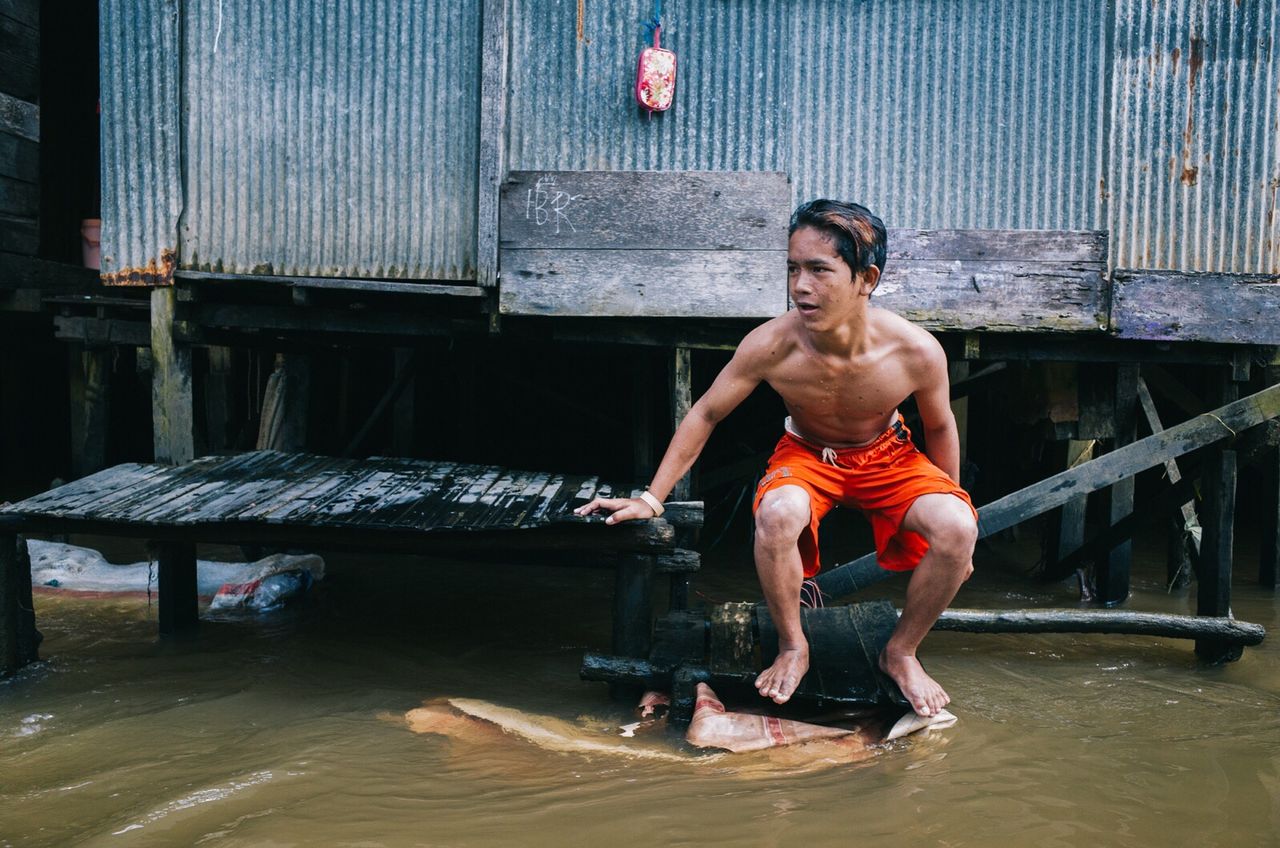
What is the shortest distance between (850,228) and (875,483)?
970mm

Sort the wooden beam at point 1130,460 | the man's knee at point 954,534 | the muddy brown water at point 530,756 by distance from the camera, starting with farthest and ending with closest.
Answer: the wooden beam at point 1130,460, the man's knee at point 954,534, the muddy brown water at point 530,756

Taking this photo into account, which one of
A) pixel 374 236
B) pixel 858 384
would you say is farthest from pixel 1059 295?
pixel 374 236

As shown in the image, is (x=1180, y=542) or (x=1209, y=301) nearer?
(x=1209, y=301)

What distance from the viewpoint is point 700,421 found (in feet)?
12.3

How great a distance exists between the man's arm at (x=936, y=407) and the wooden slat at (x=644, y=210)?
1.75m

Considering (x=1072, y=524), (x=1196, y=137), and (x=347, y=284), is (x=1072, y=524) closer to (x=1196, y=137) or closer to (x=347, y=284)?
(x=1196, y=137)

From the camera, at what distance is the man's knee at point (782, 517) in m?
3.39

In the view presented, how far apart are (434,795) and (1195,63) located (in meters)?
5.24

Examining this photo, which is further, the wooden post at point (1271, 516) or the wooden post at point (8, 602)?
the wooden post at point (1271, 516)

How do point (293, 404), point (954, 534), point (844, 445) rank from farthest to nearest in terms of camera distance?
point (293, 404), point (844, 445), point (954, 534)

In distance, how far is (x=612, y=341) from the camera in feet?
17.9

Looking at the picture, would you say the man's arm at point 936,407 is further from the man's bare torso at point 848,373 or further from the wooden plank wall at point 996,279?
the wooden plank wall at point 996,279

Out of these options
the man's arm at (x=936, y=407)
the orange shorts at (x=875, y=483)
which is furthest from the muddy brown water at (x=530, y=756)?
the man's arm at (x=936, y=407)

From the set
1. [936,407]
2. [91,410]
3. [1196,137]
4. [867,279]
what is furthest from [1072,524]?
[91,410]
